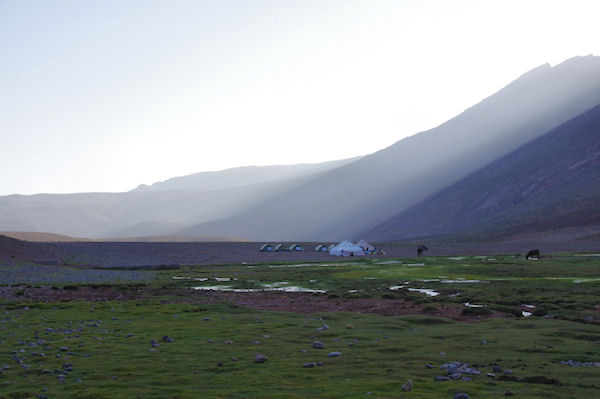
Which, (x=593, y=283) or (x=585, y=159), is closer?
(x=593, y=283)

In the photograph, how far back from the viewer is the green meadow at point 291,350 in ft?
38.7

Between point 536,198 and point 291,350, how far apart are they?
167 metres

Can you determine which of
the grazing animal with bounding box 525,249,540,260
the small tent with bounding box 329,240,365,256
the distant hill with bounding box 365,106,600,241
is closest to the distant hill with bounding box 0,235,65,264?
the small tent with bounding box 329,240,365,256

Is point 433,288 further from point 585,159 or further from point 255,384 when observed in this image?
point 585,159

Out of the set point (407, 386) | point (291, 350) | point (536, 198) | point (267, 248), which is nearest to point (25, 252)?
point (267, 248)

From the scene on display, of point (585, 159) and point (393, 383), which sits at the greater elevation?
point (585, 159)

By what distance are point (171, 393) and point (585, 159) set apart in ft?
605

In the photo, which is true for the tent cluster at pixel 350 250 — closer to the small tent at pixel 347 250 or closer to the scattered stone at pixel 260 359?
the small tent at pixel 347 250

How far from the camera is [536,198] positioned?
6629 inches

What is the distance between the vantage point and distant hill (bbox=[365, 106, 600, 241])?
470ft

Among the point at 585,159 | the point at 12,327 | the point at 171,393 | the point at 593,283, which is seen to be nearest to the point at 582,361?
the point at 171,393

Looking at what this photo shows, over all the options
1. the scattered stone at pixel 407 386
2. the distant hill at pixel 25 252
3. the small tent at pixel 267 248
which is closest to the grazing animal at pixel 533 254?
the distant hill at pixel 25 252

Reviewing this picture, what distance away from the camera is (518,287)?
117ft

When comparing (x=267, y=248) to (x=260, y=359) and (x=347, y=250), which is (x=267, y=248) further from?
(x=260, y=359)
